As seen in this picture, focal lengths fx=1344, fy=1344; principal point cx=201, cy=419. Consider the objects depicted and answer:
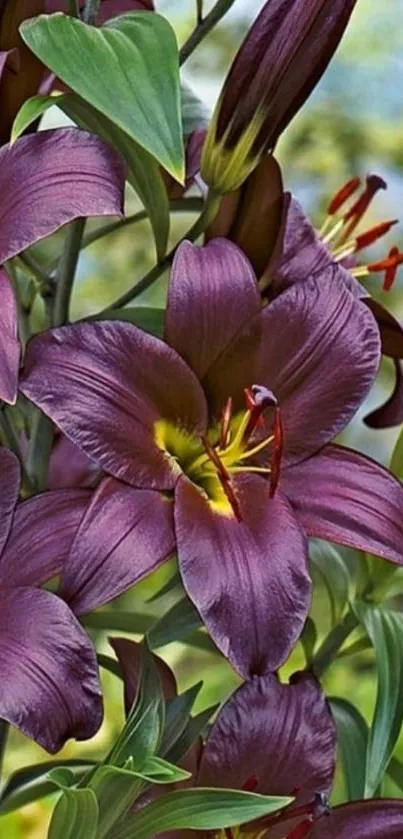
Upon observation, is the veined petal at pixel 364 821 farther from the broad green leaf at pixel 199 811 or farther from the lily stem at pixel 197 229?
the lily stem at pixel 197 229

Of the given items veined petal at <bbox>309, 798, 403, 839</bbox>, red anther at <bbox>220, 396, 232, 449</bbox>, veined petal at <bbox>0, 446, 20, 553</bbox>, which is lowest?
veined petal at <bbox>309, 798, 403, 839</bbox>

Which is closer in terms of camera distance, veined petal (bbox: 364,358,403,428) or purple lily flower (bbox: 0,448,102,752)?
purple lily flower (bbox: 0,448,102,752)

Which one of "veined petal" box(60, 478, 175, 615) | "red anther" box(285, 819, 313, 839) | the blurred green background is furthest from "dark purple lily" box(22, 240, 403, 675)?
the blurred green background

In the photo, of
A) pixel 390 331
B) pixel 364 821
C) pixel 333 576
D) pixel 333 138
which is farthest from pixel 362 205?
pixel 333 138

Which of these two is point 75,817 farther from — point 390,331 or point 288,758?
point 390,331

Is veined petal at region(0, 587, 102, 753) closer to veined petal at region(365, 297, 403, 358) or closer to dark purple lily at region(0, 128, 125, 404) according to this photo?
dark purple lily at region(0, 128, 125, 404)

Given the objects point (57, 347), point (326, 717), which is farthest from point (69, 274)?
point (326, 717)
